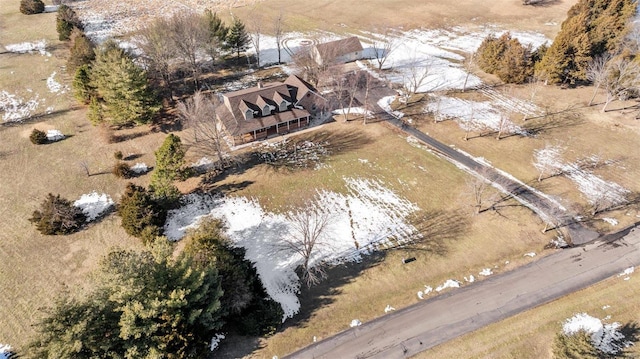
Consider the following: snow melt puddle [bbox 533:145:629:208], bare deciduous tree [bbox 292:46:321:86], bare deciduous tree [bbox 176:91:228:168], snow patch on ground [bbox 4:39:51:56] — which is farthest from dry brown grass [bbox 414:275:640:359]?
snow patch on ground [bbox 4:39:51:56]

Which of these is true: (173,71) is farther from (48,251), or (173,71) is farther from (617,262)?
(617,262)

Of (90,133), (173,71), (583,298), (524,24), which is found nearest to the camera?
(583,298)

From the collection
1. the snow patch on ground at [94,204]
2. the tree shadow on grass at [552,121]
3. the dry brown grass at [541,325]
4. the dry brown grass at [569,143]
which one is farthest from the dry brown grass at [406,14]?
the dry brown grass at [541,325]

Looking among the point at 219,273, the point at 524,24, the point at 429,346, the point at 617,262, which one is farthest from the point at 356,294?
the point at 524,24

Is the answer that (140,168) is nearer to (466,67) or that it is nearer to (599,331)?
(599,331)

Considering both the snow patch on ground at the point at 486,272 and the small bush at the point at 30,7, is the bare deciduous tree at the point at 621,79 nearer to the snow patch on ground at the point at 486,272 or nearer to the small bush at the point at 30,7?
the snow patch on ground at the point at 486,272
